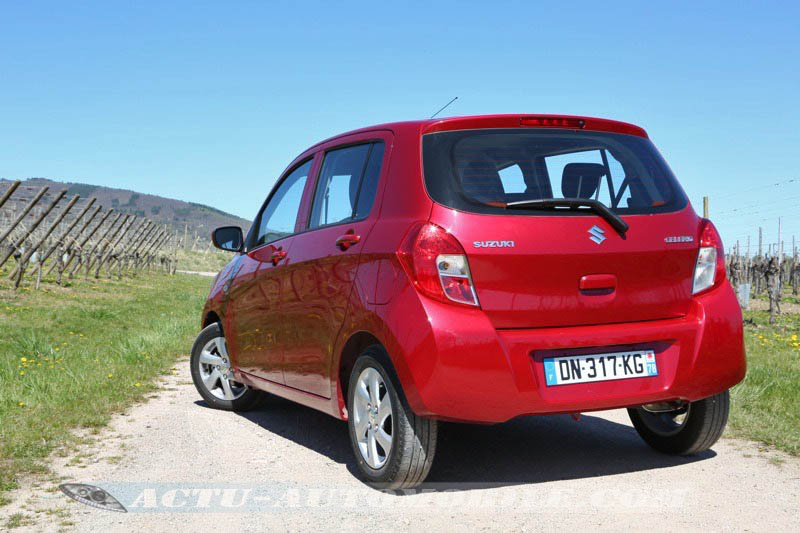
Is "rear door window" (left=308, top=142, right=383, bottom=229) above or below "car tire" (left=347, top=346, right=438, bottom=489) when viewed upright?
above

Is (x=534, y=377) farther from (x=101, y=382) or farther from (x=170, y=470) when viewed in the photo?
(x=101, y=382)

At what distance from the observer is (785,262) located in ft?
144

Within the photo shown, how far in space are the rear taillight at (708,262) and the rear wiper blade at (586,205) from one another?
1.54 ft

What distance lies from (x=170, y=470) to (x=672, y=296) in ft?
9.24

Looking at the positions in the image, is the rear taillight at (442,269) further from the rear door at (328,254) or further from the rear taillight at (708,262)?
the rear taillight at (708,262)

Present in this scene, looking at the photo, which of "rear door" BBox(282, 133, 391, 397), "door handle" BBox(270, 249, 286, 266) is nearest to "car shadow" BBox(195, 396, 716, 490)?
"rear door" BBox(282, 133, 391, 397)

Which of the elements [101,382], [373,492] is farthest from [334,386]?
[101,382]

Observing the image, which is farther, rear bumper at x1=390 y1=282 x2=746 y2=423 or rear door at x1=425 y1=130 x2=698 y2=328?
rear door at x1=425 y1=130 x2=698 y2=328

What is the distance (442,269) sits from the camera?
12.9 ft

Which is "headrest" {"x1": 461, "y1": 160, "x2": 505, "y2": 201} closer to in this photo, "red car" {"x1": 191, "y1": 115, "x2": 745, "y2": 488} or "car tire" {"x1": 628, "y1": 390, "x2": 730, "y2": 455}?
"red car" {"x1": 191, "y1": 115, "x2": 745, "y2": 488}

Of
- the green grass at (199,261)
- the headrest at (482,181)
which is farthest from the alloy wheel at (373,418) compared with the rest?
the green grass at (199,261)

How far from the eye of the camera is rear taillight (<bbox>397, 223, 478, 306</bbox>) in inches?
155

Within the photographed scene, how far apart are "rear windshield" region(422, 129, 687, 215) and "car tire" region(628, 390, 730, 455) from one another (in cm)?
112

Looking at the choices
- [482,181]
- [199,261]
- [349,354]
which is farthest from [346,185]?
[199,261]
